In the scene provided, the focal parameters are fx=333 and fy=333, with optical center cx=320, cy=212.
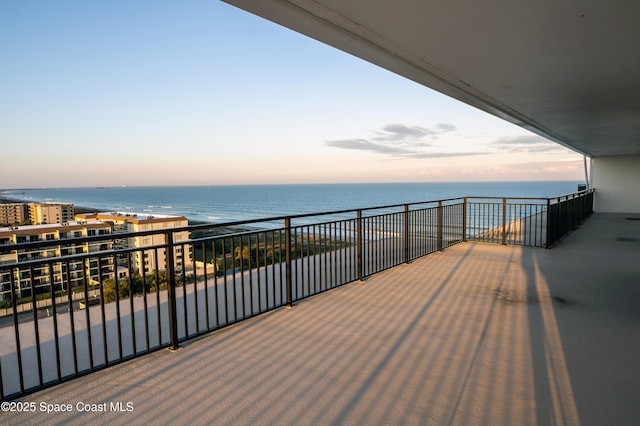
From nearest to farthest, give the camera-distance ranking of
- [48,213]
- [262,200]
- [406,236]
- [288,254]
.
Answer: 1. [288,254]
2. [406,236]
3. [48,213]
4. [262,200]

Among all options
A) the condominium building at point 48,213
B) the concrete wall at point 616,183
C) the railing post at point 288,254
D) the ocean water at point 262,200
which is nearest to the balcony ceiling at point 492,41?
the railing post at point 288,254

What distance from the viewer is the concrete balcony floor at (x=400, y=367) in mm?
1788

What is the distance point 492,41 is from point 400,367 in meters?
2.75

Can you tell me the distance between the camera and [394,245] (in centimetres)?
545

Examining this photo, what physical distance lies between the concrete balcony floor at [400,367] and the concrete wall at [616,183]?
13.6 metres

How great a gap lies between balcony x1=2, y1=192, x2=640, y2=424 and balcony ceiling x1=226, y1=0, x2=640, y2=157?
2.38 m

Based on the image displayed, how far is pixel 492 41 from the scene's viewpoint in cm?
286

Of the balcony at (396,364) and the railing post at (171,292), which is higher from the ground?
the railing post at (171,292)

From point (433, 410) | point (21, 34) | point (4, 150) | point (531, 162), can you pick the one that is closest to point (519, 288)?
point (433, 410)

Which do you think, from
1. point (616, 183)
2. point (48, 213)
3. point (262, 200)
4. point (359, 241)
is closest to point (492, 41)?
point (359, 241)

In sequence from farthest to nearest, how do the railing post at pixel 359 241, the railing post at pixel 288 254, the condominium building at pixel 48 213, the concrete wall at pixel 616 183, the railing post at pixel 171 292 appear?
the condominium building at pixel 48 213
the concrete wall at pixel 616 183
the railing post at pixel 359 241
the railing post at pixel 288 254
the railing post at pixel 171 292

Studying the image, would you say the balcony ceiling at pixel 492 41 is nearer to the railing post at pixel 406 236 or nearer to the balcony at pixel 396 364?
the railing post at pixel 406 236

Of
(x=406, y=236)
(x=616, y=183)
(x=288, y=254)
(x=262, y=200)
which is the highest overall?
(x=616, y=183)

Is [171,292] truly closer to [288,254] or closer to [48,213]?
[288,254]
